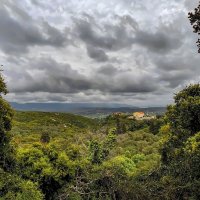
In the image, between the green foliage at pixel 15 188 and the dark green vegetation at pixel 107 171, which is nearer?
the green foliage at pixel 15 188

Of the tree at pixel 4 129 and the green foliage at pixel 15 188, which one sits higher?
the tree at pixel 4 129

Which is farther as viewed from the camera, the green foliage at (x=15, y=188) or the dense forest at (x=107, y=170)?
the dense forest at (x=107, y=170)

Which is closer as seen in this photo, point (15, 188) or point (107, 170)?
point (15, 188)

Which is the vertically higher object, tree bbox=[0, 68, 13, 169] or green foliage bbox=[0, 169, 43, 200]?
tree bbox=[0, 68, 13, 169]

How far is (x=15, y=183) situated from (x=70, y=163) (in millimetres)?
7160

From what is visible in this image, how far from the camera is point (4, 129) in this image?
19484 mm

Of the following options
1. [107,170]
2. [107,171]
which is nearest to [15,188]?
[107,171]

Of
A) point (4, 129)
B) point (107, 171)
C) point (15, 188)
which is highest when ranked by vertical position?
point (4, 129)

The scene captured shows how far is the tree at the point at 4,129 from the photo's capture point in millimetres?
19484

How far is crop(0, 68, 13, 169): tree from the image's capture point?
19.5 metres

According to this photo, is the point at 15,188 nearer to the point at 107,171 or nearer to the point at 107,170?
the point at 107,171

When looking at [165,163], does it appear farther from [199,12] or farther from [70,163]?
[199,12]

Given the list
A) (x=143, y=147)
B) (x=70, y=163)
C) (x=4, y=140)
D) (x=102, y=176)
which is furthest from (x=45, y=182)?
(x=143, y=147)

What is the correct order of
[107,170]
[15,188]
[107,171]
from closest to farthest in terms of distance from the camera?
[15,188] < [107,171] < [107,170]
